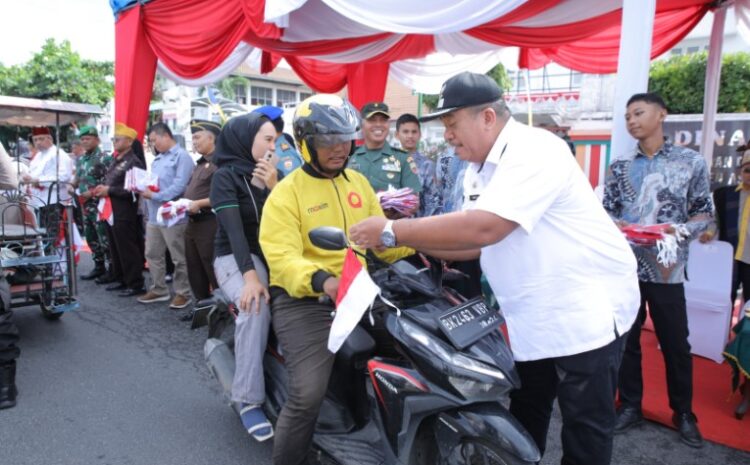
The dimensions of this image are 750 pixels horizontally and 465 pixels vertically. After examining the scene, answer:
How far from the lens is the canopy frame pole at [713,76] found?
17.9 feet

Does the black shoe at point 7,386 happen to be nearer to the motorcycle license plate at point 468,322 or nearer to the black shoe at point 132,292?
the black shoe at point 132,292

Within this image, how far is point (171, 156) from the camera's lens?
5871mm

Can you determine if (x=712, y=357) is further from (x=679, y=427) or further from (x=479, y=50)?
(x=479, y=50)

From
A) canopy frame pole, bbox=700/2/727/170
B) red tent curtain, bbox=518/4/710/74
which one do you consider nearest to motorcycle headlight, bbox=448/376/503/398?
canopy frame pole, bbox=700/2/727/170

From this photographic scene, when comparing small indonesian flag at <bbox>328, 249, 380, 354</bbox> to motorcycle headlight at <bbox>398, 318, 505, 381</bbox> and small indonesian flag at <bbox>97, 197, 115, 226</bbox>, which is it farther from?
small indonesian flag at <bbox>97, 197, 115, 226</bbox>

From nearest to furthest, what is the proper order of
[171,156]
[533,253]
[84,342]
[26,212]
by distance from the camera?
1. [533,253]
2. [84,342]
3. [26,212]
4. [171,156]

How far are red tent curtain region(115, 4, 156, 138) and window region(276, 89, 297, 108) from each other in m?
31.2

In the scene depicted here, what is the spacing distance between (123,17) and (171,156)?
247 centimetres

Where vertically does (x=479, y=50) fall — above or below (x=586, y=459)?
above

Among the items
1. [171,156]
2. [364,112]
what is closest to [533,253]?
[364,112]

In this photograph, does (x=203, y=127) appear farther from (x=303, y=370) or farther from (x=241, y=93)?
(x=241, y=93)

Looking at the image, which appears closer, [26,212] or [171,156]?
[26,212]

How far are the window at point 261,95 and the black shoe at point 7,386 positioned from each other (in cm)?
3482

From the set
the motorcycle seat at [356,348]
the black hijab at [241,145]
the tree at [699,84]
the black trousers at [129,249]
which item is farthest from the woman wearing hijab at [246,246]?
the tree at [699,84]
